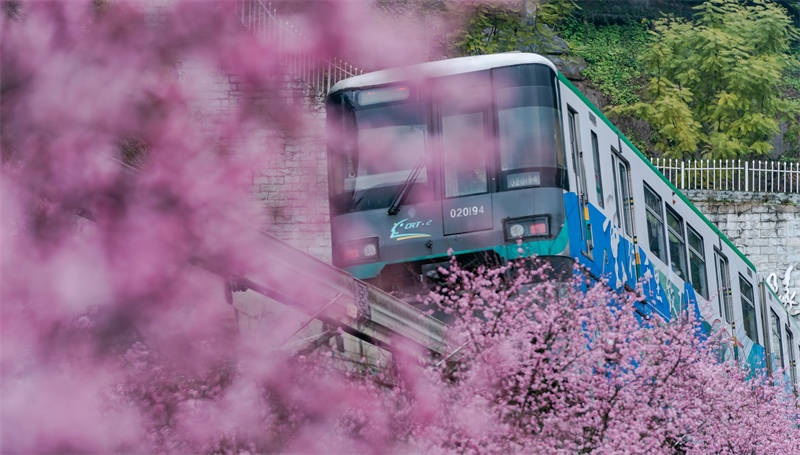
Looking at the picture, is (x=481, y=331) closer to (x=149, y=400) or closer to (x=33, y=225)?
(x=149, y=400)

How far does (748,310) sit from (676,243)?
344 centimetres

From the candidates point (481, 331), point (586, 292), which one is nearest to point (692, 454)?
point (586, 292)

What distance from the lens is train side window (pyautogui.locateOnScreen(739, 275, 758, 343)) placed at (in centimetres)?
1647

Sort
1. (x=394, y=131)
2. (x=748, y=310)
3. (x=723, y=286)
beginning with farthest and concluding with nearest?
(x=748, y=310) → (x=723, y=286) → (x=394, y=131)

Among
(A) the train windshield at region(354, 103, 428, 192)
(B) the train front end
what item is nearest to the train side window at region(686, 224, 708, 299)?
(B) the train front end

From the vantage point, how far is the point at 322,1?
2963 mm

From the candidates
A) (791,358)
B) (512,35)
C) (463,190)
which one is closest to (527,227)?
(463,190)

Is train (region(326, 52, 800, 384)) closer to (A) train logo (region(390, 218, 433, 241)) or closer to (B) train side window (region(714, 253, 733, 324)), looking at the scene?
(A) train logo (region(390, 218, 433, 241))

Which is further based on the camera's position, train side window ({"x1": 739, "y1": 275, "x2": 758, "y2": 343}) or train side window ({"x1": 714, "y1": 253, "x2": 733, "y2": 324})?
train side window ({"x1": 739, "y1": 275, "x2": 758, "y2": 343})

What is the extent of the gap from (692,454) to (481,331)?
312 cm

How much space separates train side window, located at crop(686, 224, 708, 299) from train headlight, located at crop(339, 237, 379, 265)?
18.1 feet

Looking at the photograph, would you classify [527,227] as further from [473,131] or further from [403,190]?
[403,190]

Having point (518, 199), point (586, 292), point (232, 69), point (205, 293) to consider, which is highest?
point (232, 69)

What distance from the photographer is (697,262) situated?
14.6 metres
